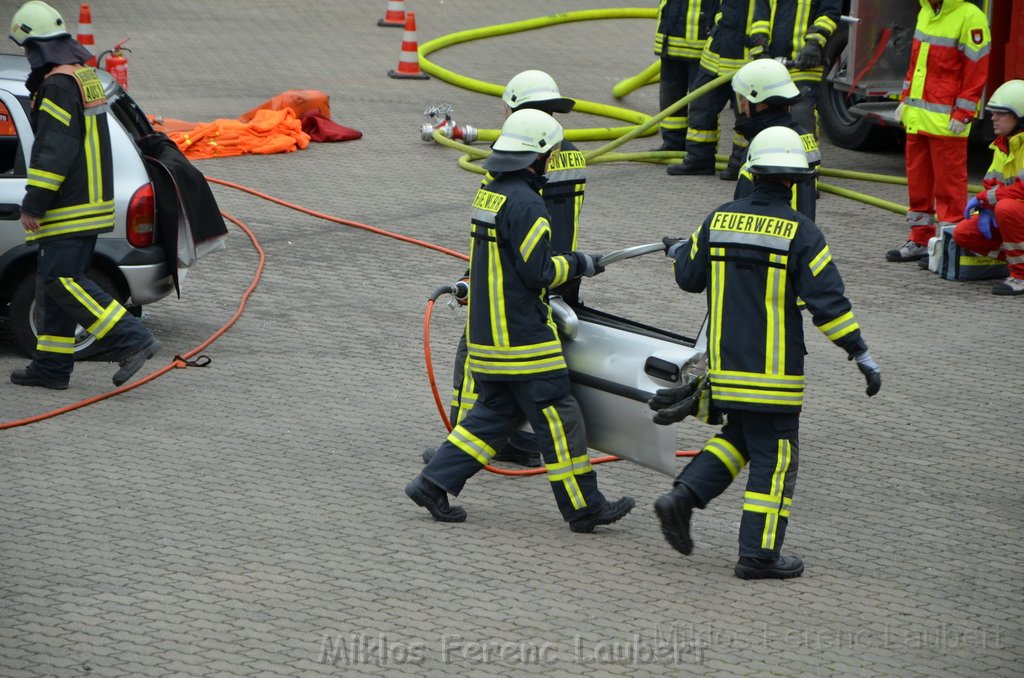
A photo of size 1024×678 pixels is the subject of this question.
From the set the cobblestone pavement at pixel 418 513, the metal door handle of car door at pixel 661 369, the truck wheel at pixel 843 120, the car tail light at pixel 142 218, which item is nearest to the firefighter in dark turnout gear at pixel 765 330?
the metal door handle of car door at pixel 661 369

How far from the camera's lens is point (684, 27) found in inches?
480

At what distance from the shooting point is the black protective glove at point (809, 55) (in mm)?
11312

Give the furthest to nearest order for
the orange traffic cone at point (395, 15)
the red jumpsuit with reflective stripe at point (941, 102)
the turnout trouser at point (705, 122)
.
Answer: the orange traffic cone at point (395, 15), the turnout trouser at point (705, 122), the red jumpsuit with reflective stripe at point (941, 102)

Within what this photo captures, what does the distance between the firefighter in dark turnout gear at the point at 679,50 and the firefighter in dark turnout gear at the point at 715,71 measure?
0.18 meters

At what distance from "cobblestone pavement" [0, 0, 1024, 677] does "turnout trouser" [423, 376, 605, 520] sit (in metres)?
0.21

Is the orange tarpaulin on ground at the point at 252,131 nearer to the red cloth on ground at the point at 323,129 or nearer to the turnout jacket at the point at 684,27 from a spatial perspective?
the red cloth on ground at the point at 323,129

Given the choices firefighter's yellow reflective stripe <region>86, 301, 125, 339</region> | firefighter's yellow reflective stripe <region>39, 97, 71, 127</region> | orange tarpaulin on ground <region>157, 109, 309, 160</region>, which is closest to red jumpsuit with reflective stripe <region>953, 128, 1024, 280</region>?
firefighter's yellow reflective stripe <region>86, 301, 125, 339</region>

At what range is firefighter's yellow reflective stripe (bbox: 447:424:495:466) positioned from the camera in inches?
224

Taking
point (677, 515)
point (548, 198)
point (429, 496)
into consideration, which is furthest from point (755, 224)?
point (429, 496)

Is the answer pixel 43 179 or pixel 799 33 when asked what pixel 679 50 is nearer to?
pixel 799 33

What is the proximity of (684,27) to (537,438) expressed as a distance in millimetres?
7457

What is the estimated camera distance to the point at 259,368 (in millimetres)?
7648

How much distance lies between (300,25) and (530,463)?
13434 millimetres

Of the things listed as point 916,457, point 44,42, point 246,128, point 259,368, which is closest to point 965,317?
point 916,457
